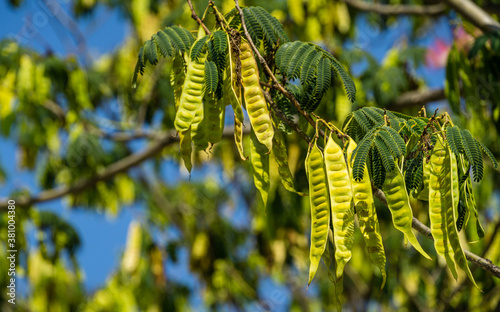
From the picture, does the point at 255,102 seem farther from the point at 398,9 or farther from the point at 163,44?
the point at 398,9

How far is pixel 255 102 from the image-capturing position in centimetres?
172

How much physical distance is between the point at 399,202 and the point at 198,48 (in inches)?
30.0

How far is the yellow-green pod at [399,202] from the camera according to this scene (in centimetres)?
152

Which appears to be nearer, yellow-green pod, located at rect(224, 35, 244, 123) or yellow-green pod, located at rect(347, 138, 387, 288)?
yellow-green pod, located at rect(347, 138, 387, 288)

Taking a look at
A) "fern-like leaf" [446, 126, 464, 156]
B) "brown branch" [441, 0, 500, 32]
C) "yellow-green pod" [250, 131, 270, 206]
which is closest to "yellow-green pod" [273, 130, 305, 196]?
"yellow-green pod" [250, 131, 270, 206]

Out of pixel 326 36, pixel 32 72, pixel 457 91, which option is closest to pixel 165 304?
pixel 32 72

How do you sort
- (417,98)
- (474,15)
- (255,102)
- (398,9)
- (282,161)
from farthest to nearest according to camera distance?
1. (398,9)
2. (417,98)
3. (474,15)
4. (282,161)
5. (255,102)

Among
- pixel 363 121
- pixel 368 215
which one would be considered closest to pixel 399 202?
pixel 368 215

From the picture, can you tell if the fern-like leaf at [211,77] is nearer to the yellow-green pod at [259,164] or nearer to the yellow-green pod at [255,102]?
the yellow-green pod at [255,102]

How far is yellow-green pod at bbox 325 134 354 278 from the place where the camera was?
151 centimetres

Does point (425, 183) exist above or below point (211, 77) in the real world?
below

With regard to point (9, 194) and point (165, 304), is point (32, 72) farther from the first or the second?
point (165, 304)

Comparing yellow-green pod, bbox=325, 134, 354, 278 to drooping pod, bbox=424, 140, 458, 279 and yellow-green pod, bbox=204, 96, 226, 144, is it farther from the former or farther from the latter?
yellow-green pod, bbox=204, 96, 226, 144

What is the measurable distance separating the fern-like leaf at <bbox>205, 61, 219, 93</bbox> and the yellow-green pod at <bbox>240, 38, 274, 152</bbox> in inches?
3.3
